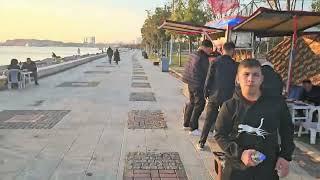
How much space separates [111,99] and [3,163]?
7.30 meters

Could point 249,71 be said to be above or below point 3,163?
above

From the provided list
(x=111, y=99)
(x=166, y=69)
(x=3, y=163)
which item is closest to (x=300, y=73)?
(x=111, y=99)

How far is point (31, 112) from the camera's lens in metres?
10.7

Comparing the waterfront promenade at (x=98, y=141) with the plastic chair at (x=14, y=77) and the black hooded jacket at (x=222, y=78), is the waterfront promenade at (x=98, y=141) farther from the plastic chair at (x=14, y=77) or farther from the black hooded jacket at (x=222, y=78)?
the plastic chair at (x=14, y=77)

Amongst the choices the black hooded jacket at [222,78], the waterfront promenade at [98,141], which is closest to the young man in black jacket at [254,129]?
the waterfront promenade at [98,141]

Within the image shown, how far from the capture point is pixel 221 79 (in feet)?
21.7

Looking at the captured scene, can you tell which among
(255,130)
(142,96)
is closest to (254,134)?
(255,130)

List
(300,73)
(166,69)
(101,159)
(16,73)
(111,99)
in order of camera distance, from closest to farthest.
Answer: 1. (101,159)
2. (300,73)
3. (111,99)
4. (16,73)
5. (166,69)

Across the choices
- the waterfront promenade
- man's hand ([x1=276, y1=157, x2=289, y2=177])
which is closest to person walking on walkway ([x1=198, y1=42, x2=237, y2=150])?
the waterfront promenade

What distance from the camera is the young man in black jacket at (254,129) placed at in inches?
123

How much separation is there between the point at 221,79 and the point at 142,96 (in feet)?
25.9

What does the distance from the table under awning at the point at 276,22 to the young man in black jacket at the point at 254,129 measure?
532 cm

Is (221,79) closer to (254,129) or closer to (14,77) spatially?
(254,129)

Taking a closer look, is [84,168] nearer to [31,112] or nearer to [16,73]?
[31,112]
